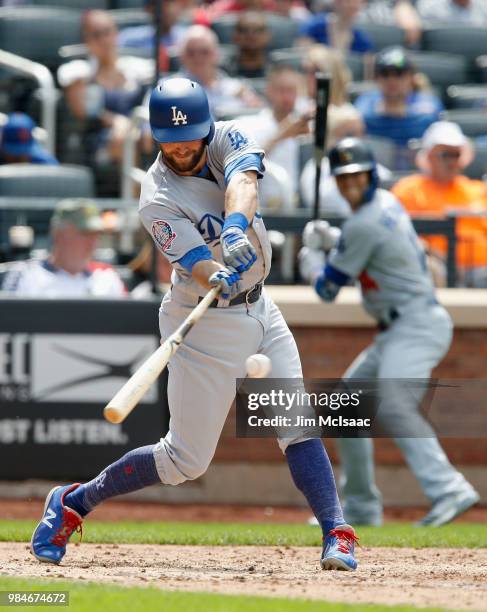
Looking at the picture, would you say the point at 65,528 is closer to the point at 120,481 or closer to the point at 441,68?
the point at 120,481

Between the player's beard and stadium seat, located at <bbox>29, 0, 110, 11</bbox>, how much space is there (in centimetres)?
659

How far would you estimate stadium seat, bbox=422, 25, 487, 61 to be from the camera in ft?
39.6

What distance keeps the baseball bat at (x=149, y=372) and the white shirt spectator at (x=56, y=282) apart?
385 centimetres

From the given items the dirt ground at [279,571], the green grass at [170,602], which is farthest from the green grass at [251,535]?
the green grass at [170,602]

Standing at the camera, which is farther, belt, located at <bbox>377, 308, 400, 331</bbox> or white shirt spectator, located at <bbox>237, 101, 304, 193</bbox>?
white shirt spectator, located at <bbox>237, 101, 304, 193</bbox>

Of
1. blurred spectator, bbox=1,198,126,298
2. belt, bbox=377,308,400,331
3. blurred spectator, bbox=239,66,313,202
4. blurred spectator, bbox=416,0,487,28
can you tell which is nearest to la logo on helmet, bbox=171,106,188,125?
belt, bbox=377,308,400,331

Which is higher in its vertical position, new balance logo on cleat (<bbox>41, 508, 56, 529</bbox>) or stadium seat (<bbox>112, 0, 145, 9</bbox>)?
stadium seat (<bbox>112, 0, 145, 9</bbox>)

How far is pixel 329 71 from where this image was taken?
32.4 ft

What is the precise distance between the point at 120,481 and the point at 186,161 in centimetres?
128

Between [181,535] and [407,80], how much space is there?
460cm

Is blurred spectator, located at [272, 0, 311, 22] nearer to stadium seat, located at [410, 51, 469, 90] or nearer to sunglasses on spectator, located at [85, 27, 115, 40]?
stadium seat, located at [410, 51, 469, 90]

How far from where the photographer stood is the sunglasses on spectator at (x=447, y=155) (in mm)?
9219

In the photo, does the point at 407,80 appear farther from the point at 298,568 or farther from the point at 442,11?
the point at 298,568

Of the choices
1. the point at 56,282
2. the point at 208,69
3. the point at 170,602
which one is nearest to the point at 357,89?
the point at 208,69
